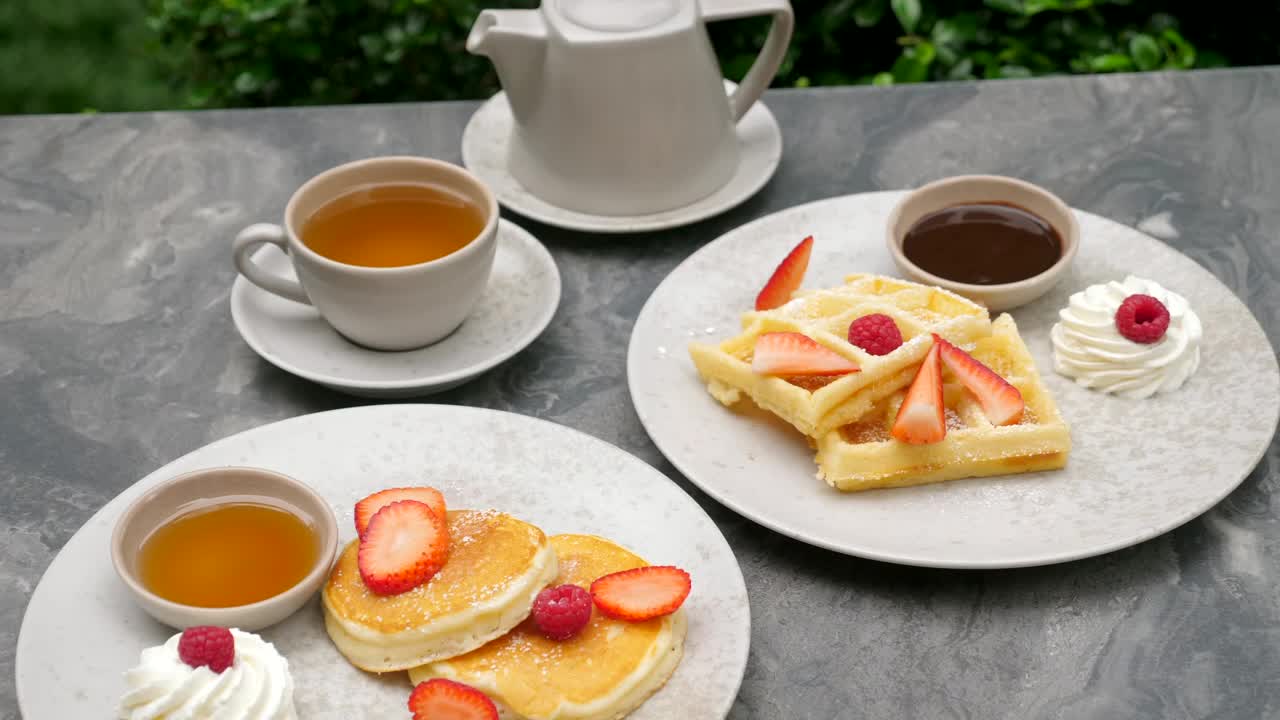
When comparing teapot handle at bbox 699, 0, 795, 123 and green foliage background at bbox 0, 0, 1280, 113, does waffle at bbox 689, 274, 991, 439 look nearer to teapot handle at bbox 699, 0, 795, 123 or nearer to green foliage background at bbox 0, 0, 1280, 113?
teapot handle at bbox 699, 0, 795, 123

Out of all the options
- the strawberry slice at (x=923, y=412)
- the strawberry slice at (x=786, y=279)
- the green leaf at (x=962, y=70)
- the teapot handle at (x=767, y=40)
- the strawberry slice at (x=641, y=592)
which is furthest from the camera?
the green leaf at (x=962, y=70)

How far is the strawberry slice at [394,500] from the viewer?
69.6 inches

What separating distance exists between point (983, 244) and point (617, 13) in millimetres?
756

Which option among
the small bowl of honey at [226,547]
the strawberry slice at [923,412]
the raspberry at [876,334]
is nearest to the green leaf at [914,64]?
the raspberry at [876,334]

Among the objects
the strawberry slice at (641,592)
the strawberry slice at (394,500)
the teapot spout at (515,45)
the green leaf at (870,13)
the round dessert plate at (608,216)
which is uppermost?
the teapot spout at (515,45)

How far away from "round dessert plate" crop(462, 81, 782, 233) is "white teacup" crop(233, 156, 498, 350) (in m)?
0.26

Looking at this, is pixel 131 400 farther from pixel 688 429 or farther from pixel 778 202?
pixel 778 202

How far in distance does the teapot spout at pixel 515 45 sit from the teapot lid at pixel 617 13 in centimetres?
6

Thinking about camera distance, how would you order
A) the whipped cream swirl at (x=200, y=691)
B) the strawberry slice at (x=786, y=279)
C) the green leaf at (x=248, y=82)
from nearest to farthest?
the whipped cream swirl at (x=200, y=691) → the strawberry slice at (x=786, y=279) → the green leaf at (x=248, y=82)

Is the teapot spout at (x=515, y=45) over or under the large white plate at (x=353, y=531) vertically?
over

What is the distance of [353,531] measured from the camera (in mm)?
1855

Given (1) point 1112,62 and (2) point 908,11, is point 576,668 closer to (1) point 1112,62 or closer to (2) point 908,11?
(2) point 908,11

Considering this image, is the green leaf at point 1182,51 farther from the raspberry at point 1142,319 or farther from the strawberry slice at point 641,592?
the strawberry slice at point 641,592

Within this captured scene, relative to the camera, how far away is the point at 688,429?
204cm
